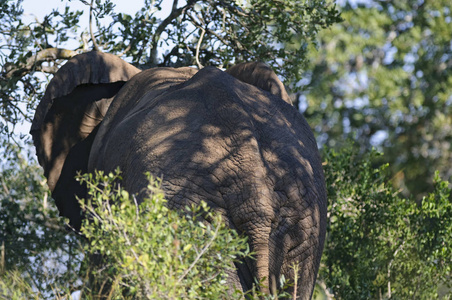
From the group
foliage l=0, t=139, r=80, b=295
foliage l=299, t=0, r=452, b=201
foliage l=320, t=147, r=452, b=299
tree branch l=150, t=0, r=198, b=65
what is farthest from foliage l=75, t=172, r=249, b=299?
foliage l=299, t=0, r=452, b=201

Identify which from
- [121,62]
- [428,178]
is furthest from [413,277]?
[428,178]

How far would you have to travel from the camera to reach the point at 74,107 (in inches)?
254

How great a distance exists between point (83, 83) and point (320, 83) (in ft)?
52.9

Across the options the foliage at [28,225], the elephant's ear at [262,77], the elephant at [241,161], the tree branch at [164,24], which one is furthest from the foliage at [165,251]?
the tree branch at [164,24]

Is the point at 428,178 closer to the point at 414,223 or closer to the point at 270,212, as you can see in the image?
the point at 414,223

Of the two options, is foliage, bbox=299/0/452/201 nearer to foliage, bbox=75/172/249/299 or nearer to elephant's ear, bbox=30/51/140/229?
elephant's ear, bbox=30/51/140/229

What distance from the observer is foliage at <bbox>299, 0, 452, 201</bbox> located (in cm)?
2041

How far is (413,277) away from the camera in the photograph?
24.1 ft

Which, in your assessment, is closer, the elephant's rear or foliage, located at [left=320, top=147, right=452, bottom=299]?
the elephant's rear

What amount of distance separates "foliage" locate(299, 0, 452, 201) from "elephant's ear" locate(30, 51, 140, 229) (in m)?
13.5

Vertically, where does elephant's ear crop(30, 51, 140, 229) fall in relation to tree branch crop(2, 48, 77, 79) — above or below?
below

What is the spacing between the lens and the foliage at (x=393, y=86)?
20.4 m

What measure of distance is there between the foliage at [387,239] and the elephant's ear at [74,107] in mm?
2669

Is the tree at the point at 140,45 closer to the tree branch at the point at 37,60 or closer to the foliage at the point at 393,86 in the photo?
the tree branch at the point at 37,60
